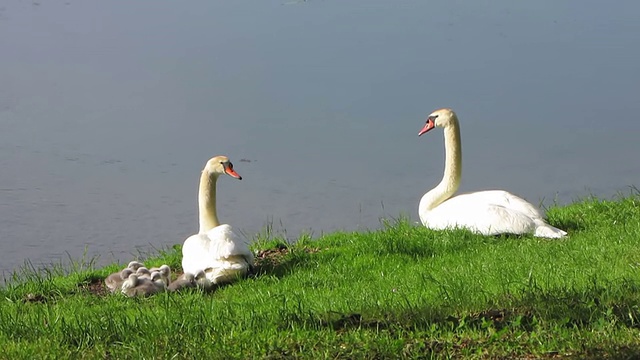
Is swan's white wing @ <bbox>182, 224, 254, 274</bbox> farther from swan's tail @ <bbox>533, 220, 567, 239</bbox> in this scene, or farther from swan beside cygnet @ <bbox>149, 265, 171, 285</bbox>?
swan's tail @ <bbox>533, 220, 567, 239</bbox>

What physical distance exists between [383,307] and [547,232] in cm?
332

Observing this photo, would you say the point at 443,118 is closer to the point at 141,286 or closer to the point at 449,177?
the point at 449,177

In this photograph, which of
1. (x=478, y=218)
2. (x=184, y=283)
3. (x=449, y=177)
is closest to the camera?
(x=184, y=283)

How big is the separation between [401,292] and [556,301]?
1.30 metres

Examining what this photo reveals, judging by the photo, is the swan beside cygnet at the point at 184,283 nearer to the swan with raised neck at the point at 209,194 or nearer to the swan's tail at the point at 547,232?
the swan with raised neck at the point at 209,194

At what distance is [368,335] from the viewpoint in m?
6.07

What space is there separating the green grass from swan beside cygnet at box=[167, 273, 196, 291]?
0.70 ft

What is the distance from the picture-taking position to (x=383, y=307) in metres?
6.65

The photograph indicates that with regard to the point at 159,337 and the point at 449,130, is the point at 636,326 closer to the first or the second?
the point at 159,337

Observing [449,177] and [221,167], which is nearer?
[221,167]

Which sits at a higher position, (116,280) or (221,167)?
(221,167)

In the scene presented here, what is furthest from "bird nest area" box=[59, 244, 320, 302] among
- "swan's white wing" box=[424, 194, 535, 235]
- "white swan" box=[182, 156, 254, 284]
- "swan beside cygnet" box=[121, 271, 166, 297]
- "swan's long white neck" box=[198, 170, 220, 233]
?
"swan's white wing" box=[424, 194, 535, 235]

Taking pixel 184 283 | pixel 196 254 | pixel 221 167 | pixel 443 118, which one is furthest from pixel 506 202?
pixel 184 283

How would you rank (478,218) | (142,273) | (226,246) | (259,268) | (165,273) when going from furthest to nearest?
(478,218)
(259,268)
(165,273)
(226,246)
(142,273)
